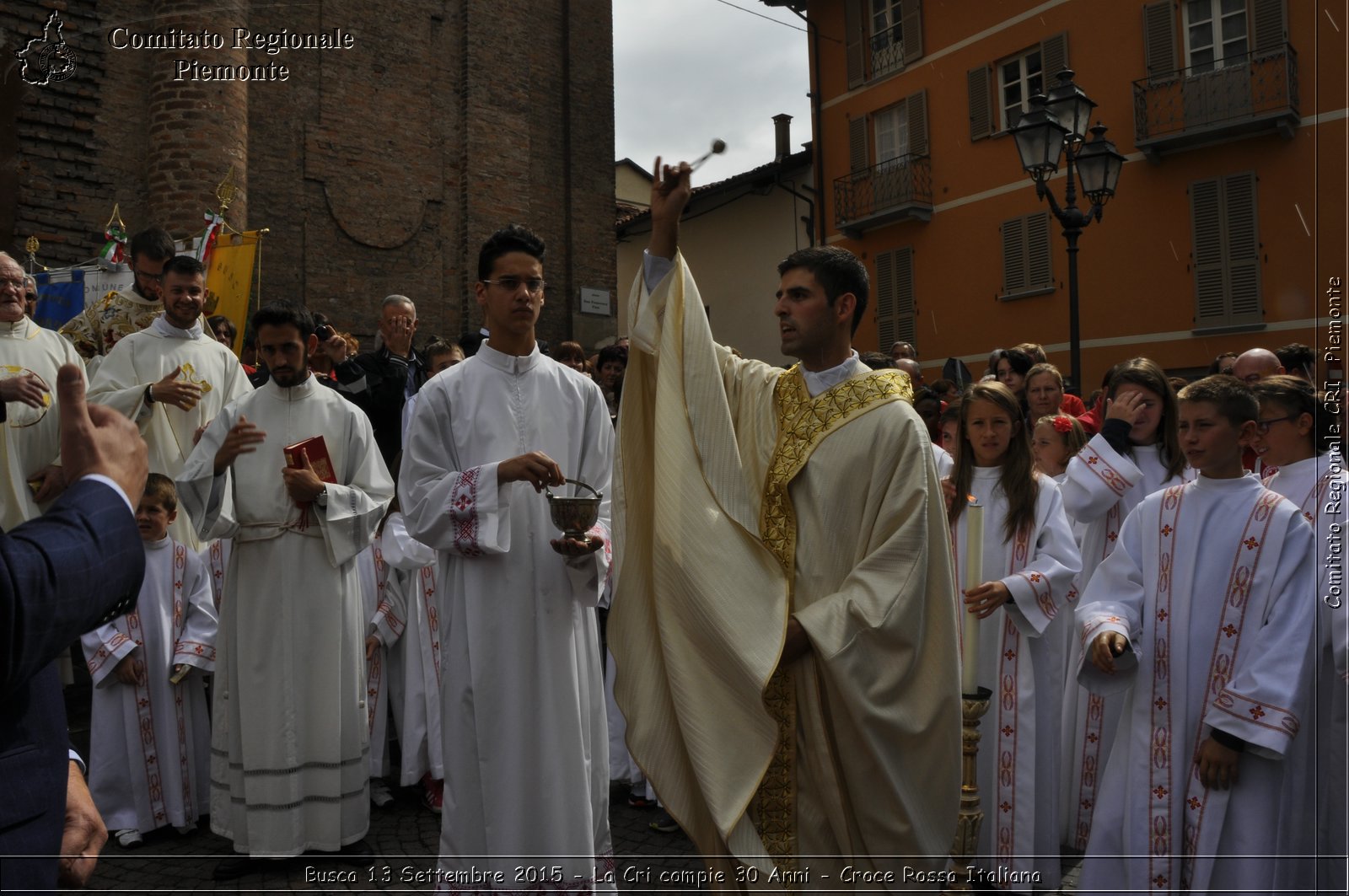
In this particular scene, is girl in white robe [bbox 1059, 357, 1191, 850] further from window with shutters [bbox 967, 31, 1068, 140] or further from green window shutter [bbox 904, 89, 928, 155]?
green window shutter [bbox 904, 89, 928, 155]

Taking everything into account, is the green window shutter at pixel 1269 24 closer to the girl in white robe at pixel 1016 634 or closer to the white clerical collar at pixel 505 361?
the girl in white robe at pixel 1016 634

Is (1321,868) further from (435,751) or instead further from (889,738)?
(435,751)

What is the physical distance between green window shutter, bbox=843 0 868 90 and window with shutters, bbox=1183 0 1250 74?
7.43 meters

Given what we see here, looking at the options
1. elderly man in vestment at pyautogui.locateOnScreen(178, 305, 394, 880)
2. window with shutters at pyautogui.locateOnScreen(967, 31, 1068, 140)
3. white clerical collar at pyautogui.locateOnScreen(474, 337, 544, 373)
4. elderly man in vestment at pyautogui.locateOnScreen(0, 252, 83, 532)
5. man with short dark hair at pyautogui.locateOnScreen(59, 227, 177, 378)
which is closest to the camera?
white clerical collar at pyautogui.locateOnScreen(474, 337, 544, 373)

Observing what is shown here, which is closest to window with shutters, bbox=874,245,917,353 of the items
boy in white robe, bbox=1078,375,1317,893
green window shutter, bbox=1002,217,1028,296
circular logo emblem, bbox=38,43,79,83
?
green window shutter, bbox=1002,217,1028,296

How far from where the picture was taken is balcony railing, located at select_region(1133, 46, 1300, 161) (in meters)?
15.8

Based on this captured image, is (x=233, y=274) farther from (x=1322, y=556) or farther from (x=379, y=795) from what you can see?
(x=1322, y=556)

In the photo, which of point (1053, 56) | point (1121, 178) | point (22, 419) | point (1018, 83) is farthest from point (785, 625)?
point (1018, 83)

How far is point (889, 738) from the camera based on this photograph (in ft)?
9.66

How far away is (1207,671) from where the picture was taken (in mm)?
3656

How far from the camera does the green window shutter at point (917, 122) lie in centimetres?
2138

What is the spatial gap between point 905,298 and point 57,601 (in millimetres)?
21310

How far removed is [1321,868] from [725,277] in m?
23.0

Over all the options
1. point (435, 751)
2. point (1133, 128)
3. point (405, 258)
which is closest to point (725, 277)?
point (1133, 128)
